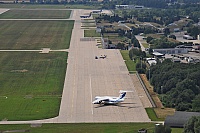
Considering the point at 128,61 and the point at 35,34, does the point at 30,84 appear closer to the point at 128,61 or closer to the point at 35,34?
the point at 128,61

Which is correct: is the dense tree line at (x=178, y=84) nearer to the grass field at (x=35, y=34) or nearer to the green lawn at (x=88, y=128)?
the green lawn at (x=88, y=128)

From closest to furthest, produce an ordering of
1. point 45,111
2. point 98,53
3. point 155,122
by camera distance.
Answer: point 155,122 < point 45,111 < point 98,53

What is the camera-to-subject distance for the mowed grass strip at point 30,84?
48188mm

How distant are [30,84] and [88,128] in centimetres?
1786

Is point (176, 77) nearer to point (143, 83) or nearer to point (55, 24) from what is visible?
point (143, 83)

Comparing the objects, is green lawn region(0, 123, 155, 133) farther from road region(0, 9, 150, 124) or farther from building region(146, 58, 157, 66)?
building region(146, 58, 157, 66)

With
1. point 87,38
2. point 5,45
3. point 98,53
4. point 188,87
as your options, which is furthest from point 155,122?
point 87,38

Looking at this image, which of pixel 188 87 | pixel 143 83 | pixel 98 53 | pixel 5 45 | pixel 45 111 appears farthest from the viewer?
pixel 5 45

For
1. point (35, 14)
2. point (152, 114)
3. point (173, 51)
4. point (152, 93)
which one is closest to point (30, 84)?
point (152, 93)

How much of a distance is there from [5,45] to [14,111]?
40.2 meters

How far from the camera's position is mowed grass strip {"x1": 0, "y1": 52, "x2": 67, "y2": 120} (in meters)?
48.2

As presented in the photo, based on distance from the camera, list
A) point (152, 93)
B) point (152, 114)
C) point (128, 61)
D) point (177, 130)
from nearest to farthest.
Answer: point (177, 130) → point (152, 114) → point (152, 93) → point (128, 61)

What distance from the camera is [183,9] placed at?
153375mm

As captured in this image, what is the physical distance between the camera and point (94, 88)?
188 feet
